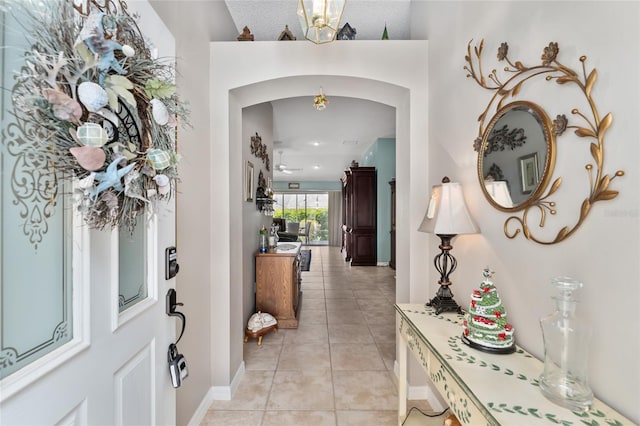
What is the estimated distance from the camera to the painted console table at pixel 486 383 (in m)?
0.77

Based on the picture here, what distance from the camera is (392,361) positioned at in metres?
2.60

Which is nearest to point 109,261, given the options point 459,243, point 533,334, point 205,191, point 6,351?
point 6,351

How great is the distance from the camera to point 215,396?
2.07 m

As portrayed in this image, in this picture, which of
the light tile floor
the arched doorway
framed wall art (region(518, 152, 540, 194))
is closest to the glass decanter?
framed wall art (region(518, 152, 540, 194))

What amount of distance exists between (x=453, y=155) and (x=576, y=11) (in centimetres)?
88

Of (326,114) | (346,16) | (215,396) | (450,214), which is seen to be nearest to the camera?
(450,214)

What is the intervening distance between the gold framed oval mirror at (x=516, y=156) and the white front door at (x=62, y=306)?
61.6 inches

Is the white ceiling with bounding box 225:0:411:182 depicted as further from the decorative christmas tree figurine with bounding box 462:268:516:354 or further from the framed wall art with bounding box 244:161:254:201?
the decorative christmas tree figurine with bounding box 462:268:516:354

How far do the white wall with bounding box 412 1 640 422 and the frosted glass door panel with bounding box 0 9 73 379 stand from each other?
1.56m

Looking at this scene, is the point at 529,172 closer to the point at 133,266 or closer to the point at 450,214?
the point at 450,214

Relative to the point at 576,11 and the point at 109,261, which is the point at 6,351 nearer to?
the point at 109,261

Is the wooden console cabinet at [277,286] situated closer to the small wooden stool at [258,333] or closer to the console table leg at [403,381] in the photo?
the small wooden stool at [258,333]

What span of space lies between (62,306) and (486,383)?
52.0 inches

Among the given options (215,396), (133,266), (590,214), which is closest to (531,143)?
(590,214)
